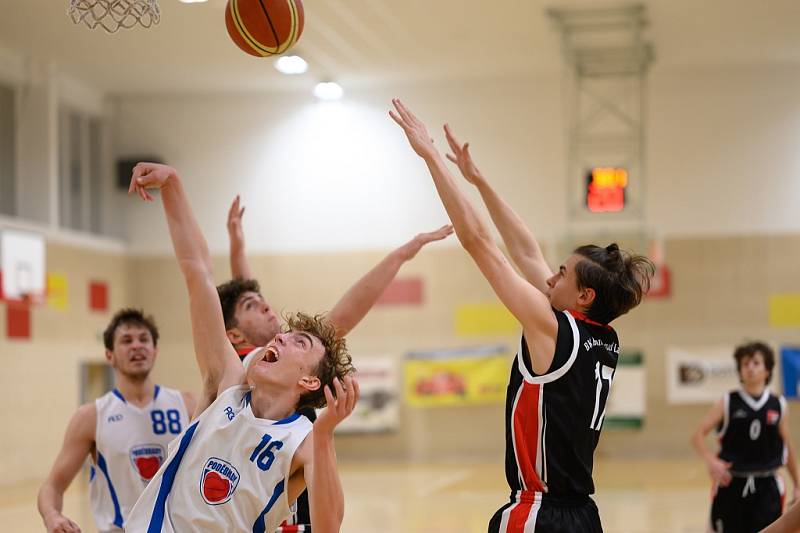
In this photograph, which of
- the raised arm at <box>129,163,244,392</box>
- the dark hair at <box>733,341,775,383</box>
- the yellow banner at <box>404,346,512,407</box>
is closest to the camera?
the raised arm at <box>129,163,244,392</box>

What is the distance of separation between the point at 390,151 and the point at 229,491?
14.1m

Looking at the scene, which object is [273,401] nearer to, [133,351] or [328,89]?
[133,351]

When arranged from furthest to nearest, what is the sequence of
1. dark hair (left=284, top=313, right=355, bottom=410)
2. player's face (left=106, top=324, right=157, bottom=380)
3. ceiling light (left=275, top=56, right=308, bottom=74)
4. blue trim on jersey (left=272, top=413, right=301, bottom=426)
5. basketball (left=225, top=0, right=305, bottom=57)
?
ceiling light (left=275, top=56, right=308, bottom=74) < basketball (left=225, top=0, right=305, bottom=57) < player's face (left=106, top=324, right=157, bottom=380) < dark hair (left=284, top=313, right=355, bottom=410) < blue trim on jersey (left=272, top=413, right=301, bottom=426)

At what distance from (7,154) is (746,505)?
11.5 meters

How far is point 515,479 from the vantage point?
3729 millimetres

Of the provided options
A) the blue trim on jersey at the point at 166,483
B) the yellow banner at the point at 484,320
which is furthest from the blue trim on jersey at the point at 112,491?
the yellow banner at the point at 484,320

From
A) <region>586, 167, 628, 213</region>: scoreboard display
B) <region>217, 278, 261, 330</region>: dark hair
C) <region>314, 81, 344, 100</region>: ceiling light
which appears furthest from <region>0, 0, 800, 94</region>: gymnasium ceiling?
<region>217, 278, 261, 330</region>: dark hair

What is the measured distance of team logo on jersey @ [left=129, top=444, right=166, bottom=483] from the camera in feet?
16.5

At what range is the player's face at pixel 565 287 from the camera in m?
3.77

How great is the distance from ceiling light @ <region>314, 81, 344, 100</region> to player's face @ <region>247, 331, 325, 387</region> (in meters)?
13.1

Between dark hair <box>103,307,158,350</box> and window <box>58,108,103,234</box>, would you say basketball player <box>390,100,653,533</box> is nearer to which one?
dark hair <box>103,307,158,350</box>

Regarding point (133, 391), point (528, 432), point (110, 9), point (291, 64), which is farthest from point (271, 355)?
point (291, 64)

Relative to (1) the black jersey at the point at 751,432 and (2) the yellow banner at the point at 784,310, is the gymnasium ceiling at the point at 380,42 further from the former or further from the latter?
(1) the black jersey at the point at 751,432

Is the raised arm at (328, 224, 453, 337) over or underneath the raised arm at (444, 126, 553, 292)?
underneath
